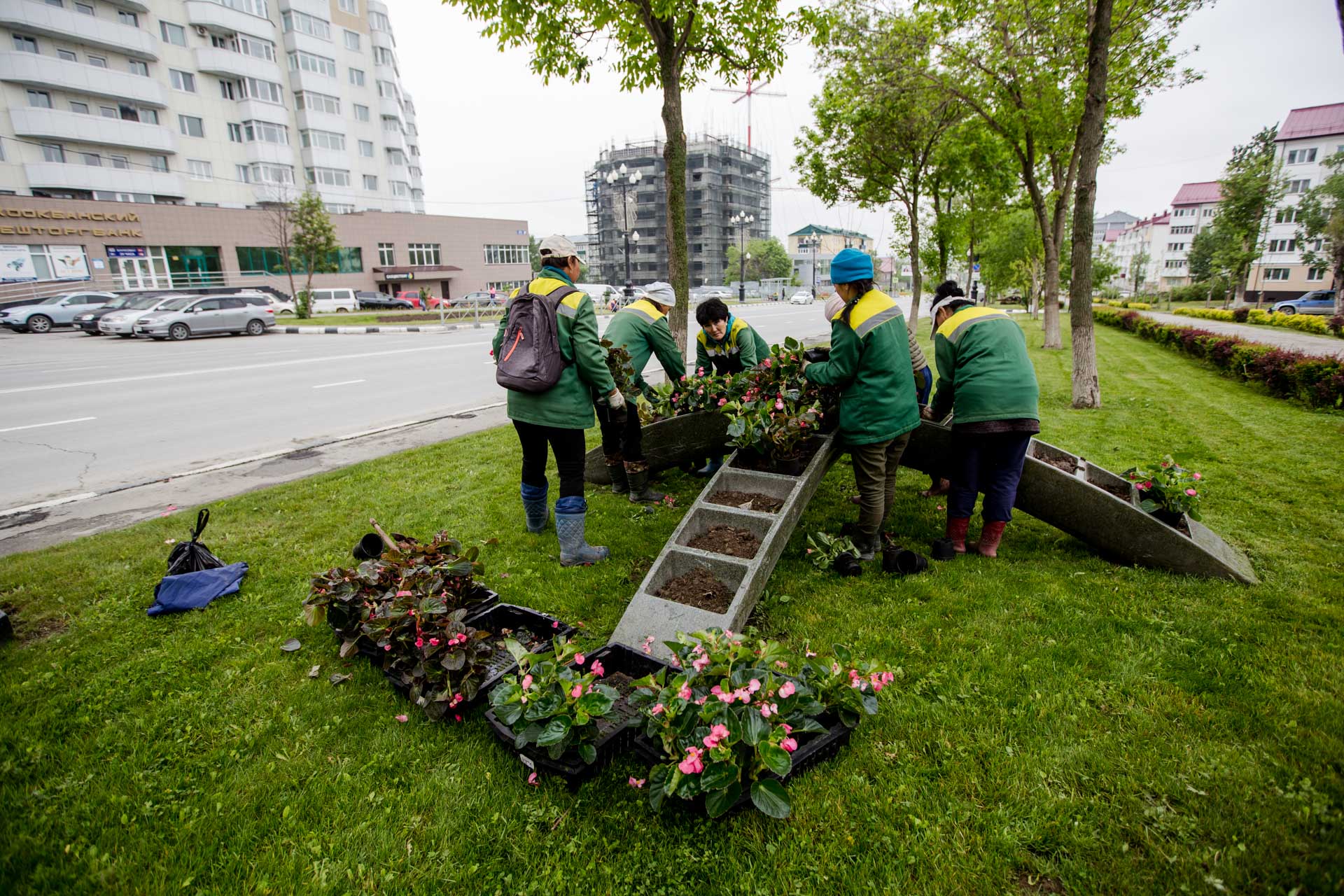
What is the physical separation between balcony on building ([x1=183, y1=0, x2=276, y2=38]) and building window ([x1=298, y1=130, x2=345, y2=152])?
6.51 m

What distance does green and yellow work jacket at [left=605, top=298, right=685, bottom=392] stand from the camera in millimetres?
5602

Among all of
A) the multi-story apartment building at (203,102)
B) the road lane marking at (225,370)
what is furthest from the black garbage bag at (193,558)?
the multi-story apartment building at (203,102)

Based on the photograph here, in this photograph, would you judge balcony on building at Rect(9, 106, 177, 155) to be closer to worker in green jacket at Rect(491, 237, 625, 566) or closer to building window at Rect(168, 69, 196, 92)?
building window at Rect(168, 69, 196, 92)

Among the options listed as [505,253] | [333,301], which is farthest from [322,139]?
[505,253]

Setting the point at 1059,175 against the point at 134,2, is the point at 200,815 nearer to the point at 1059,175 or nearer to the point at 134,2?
the point at 1059,175

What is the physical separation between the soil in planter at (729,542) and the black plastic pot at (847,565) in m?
0.68

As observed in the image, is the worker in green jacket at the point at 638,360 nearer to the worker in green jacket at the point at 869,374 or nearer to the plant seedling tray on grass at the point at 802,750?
the worker in green jacket at the point at 869,374

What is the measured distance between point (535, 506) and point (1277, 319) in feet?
103

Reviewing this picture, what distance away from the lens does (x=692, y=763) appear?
2172 mm

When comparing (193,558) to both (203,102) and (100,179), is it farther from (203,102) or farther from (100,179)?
(203,102)

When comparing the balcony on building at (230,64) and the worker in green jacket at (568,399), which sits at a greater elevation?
the balcony on building at (230,64)

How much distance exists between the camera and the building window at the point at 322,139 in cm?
4922

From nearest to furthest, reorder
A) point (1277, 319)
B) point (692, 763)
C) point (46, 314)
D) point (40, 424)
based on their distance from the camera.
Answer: point (692, 763)
point (40, 424)
point (1277, 319)
point (46, 314)

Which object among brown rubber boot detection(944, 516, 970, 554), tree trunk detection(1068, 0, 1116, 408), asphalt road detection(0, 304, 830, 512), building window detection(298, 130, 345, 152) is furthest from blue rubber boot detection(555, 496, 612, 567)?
building window detection(298, 130, 345, 152)
